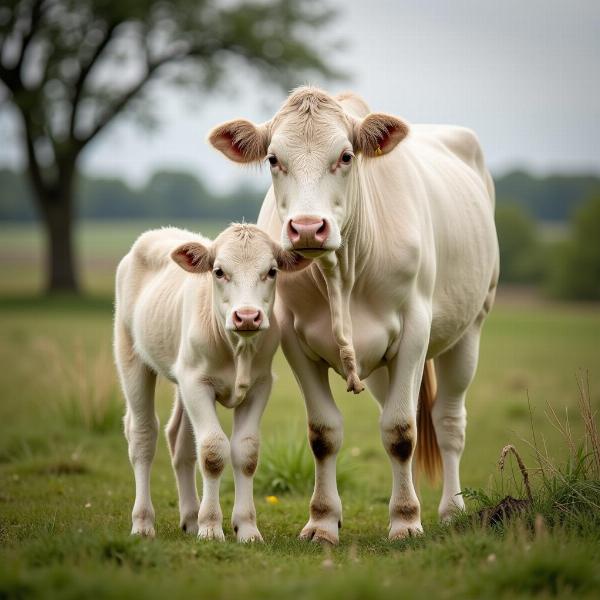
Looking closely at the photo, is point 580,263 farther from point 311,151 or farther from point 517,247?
point 311,151

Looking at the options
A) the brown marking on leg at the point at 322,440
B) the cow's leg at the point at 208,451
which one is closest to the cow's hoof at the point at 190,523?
the cow's leg at the point at 208,451

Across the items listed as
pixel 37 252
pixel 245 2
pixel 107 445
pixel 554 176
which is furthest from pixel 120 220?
pixel 107 445

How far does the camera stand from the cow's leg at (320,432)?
6.26 metres

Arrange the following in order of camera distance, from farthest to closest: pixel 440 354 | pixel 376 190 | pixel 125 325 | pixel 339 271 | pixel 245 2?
pixel 245 2, pixel 440 354, pixel 125 325, pixel 376 190, pixel 339 271

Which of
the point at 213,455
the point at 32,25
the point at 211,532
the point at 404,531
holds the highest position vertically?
the point at 32,25

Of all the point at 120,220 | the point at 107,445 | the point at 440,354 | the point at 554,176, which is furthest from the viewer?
the point at 120,220

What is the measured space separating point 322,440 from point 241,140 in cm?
189

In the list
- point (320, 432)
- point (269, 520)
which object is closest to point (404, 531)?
point (320, 432)

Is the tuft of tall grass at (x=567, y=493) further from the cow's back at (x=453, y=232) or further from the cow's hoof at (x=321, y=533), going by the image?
the cow's back at (x=453, y=232)

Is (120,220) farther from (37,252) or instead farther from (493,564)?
(493,564)

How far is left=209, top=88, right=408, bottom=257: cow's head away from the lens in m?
5.27

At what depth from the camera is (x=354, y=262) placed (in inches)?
237

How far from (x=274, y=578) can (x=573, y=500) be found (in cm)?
188

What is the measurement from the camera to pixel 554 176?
192 feet
